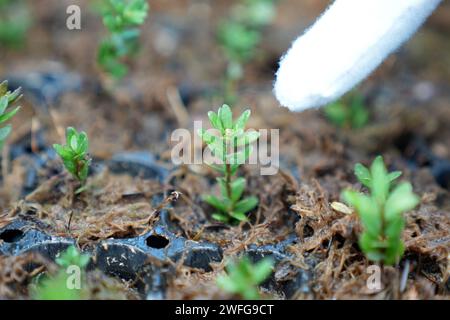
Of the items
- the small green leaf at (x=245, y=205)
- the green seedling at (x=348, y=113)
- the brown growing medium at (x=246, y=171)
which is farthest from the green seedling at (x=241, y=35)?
the small green leaf at (x=245, y=205)

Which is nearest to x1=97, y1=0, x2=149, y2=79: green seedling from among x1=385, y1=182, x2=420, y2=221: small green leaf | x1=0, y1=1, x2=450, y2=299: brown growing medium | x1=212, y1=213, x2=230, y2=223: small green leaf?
x1=0, y1=1, x2=450, y2=299: brown growing medium

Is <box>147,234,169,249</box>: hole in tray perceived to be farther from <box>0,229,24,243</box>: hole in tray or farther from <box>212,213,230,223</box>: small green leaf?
<box>0,229,24,243</box>: hole in tray

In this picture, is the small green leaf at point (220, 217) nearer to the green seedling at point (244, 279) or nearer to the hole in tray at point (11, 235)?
the green seedling at point (244, 279)

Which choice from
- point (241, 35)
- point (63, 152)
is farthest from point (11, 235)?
point (241, 35)

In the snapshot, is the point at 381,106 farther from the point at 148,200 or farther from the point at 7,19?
the point at 7,19

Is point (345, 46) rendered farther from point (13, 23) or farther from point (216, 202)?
point (13, 23)
